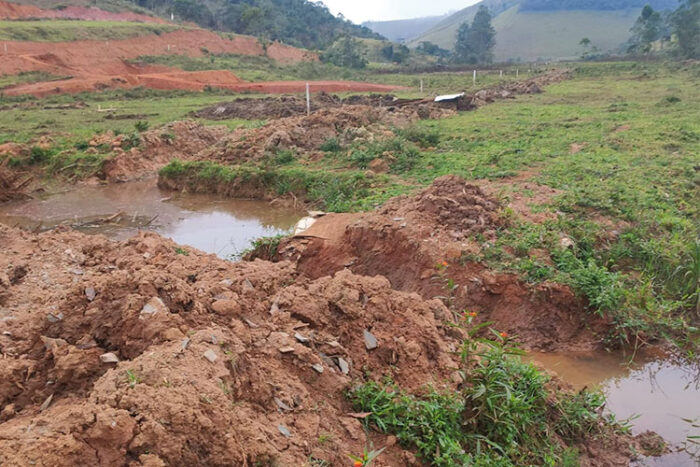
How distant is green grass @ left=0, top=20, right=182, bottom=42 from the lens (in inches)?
1368

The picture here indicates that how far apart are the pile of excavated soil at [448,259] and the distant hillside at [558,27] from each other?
94811 mm

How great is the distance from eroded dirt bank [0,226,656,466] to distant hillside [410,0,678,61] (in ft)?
323

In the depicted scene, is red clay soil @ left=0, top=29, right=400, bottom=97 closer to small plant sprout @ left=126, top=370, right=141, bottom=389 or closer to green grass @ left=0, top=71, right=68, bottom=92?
green grass @ left=0, top=71, right=68, bottom=92

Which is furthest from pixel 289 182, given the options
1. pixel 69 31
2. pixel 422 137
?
pixel 69 31

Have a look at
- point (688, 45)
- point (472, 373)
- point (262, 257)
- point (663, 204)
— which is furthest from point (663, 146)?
point (688, 45)

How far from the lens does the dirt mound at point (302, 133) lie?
1349 centimetres

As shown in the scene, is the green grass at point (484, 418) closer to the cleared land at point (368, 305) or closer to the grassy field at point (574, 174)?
the cleared land at point (368, 305)

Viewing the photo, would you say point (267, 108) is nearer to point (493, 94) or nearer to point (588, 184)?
point (493, 94)

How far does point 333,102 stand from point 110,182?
12448 mm

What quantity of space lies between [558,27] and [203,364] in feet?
415

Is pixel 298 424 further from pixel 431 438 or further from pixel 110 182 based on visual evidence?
pixel 110 182

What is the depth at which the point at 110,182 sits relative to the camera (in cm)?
1348

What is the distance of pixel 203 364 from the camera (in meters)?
3.08

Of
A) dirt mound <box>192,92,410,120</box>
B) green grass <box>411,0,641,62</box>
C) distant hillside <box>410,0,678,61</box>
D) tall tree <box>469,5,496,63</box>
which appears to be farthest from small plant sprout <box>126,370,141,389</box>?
green grass <box>411,0,641,62</box>
